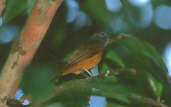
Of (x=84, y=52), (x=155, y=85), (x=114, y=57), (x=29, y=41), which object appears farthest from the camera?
(x=84, y=52)

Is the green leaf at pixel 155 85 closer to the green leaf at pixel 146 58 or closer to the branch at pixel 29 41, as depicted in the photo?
the green leaf at pixel 146 58

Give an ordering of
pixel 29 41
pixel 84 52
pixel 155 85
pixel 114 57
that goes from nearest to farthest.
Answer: pixel 29 41 → pixel 155 85 → pixel 114 57 → pixel 84 52

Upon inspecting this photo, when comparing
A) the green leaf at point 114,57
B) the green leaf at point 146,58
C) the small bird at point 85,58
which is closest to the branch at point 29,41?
the green leaf at point 146,58

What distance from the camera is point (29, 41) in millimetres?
705

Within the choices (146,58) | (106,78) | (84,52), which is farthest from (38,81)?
(84,52)

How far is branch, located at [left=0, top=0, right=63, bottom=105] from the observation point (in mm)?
688

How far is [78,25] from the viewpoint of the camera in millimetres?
1591

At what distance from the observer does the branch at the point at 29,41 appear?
69 cm

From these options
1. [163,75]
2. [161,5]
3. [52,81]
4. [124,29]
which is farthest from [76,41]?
[163,75]

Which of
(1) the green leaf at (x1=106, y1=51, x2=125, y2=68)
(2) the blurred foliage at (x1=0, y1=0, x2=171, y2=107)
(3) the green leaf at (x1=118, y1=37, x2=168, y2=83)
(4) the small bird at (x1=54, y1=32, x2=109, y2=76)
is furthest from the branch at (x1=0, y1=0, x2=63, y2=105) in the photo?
(4) the small bird at (x1=54, y1=32, x2=109, y2=76)

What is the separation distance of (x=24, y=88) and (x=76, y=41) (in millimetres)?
570

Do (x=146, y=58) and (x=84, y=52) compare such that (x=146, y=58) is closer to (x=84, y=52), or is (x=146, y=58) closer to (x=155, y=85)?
(x=155, y=85)

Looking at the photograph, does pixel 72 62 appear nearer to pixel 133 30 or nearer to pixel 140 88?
pixel 133 30

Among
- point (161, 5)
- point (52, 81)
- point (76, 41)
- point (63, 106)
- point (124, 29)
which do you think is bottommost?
point (63, 106)
